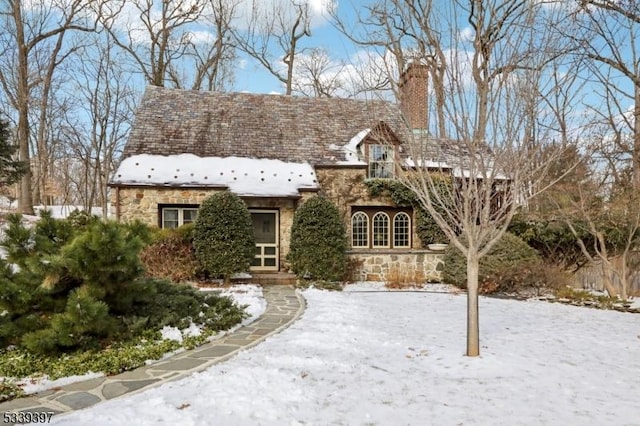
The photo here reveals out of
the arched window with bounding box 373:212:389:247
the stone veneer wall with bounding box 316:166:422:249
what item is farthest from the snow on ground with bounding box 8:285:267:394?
the arched window with bounding box 373:212:389:247

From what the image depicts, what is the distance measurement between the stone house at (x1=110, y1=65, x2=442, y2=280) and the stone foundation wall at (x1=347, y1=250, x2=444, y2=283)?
3 centimetres

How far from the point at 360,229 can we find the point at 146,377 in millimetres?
9945

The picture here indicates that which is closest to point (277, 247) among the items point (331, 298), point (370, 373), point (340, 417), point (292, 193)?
point (292, 193)

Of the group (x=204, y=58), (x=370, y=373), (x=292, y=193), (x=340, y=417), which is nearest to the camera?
(x=340, y=417)

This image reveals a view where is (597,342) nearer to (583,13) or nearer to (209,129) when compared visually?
(583,13)

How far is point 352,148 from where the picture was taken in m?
13.8

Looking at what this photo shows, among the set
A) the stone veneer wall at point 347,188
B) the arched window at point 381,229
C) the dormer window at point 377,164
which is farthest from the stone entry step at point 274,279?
the dormer window at point 377,164

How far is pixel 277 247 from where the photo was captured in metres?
12.4

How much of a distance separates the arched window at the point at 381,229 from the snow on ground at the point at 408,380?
6.93 meters

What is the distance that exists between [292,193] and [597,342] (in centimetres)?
791

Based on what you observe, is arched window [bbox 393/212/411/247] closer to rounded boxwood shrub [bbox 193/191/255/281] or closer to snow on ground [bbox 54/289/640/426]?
rounded boxwood shrub [bbox 193/191/255/281]

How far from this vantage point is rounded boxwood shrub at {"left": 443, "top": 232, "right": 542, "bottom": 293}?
10227 millimetres

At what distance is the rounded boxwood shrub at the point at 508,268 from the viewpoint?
10.2 metres

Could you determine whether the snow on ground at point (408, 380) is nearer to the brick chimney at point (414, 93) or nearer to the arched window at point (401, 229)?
the brick chimney at point (414, 93)
